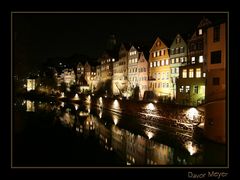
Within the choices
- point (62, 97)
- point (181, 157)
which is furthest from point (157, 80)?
point (62, 97)

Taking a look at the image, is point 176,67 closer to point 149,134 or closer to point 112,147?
point 149,134

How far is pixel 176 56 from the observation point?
1148 inches

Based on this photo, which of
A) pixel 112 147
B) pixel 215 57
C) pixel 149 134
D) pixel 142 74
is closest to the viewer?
pixel 215 57

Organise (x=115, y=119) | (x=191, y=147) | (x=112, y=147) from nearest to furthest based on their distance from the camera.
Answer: (x=191, y=147) → (x=112, y=147) → (x=115, y=119)

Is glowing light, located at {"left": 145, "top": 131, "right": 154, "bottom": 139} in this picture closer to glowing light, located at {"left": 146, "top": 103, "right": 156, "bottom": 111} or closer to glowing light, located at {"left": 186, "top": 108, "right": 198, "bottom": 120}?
glowing light, located at {"left": 186, "top": 108, "right": 198, "bottom": 120}

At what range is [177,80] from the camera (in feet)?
82.6

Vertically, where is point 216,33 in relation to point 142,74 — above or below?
above

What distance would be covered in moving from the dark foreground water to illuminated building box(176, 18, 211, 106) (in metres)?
4.21

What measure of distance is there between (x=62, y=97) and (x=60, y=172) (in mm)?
45373

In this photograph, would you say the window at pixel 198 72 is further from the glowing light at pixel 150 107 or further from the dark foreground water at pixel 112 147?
the dark foreground water at pixel 112 147

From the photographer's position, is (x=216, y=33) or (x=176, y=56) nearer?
(x=216, y=33)

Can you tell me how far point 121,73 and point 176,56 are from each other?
45.8 ft

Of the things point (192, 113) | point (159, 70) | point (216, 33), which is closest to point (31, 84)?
point (159, 70)
